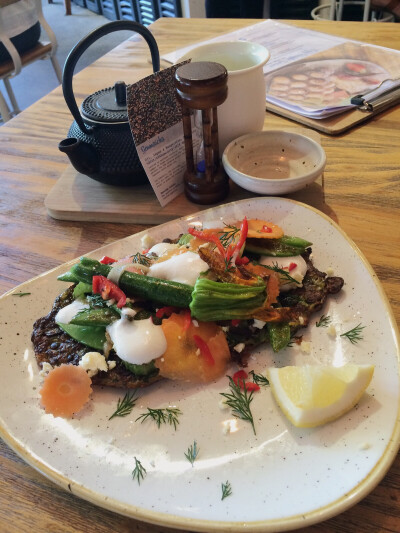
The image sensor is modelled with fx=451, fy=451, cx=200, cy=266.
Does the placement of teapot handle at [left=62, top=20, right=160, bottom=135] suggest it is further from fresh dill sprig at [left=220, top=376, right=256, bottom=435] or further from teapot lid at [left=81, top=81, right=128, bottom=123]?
fresh dill sprig at [left=220, top=376, right=256, bottom=435]

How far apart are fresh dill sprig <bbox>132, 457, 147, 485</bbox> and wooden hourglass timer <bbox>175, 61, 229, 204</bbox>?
0.87 m

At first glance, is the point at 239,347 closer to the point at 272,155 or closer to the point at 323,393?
the point at 323,393

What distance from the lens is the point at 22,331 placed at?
1.07 meters

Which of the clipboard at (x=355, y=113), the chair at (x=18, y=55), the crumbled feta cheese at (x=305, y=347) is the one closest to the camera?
the crumbled feta cheese at (x=305, y=347)

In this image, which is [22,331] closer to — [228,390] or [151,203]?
[228,390]

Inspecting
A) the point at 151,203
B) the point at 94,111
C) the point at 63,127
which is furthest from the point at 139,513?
the point at 63,127

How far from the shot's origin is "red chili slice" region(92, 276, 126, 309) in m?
1.01

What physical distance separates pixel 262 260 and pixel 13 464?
2.32 ft

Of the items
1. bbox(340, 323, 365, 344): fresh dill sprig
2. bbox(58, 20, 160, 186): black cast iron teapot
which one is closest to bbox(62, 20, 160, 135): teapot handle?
bbox(58, 20, 160, 186): black cast iron teapot

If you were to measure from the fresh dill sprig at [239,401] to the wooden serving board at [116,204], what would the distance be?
0.69 meters

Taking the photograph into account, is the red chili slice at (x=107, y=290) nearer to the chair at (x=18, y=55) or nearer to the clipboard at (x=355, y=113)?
the clipboard at (x=355, y=113)

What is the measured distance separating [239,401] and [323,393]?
0.59 ft

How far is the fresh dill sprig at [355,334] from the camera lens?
0.97 m

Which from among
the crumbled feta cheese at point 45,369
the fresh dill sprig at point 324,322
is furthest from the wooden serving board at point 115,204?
the crumbled feta cheese at point 45,369
